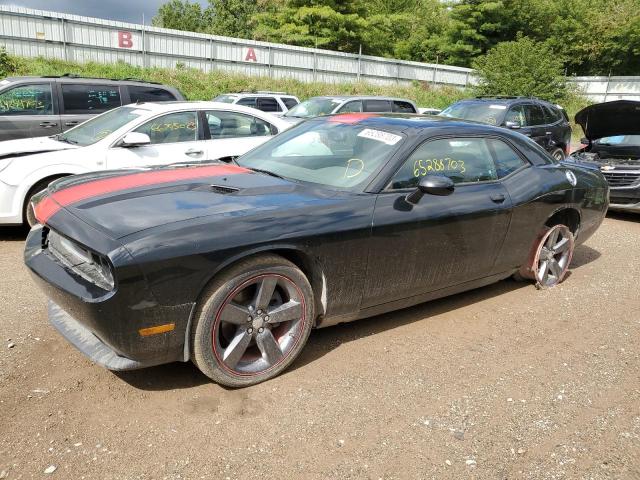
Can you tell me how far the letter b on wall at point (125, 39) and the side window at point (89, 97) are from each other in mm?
13875

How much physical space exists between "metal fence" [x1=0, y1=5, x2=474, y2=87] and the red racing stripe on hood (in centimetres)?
1860

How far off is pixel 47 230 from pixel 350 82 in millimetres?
26009

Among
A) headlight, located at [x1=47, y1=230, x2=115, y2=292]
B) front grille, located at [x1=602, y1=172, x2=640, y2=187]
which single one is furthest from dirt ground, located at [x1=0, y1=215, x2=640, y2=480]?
front grille, located at [x1=602, y1=172, x2=640, y2=187]

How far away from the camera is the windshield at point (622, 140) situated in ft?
30.1

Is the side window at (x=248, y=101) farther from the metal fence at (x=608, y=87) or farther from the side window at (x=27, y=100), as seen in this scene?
the metal fence at (x=608, y=87)

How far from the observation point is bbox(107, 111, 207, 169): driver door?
6246 mm

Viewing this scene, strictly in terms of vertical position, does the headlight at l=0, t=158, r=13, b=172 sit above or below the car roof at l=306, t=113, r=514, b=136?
below

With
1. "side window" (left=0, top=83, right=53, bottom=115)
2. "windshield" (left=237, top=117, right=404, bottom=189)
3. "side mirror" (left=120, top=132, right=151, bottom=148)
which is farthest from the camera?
"side window" (left=0, top=83, right=53, bottom=115)

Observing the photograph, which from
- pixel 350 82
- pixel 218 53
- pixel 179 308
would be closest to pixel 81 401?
pixel 179 308

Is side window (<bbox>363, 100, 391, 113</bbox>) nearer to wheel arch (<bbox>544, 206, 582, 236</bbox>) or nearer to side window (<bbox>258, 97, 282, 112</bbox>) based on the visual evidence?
side window (<bbox>258, 97, 282, 112</bbox>)

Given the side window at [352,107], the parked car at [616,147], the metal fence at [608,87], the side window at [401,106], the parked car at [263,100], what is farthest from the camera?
the metal fence at [608,87]

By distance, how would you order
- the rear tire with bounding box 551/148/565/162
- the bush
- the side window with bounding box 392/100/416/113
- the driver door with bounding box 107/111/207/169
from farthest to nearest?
the bush, the side window with bounding box 392/100/416/113, the rear tire with bounding box 551/148/565/162, the driver door with bounding box 107/111/207/169

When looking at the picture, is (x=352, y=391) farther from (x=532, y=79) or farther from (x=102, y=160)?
(x=532, y=79)

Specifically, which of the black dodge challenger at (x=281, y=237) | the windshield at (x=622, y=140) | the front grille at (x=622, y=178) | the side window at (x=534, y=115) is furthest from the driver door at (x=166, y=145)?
the side window at (x=534, y=115)
